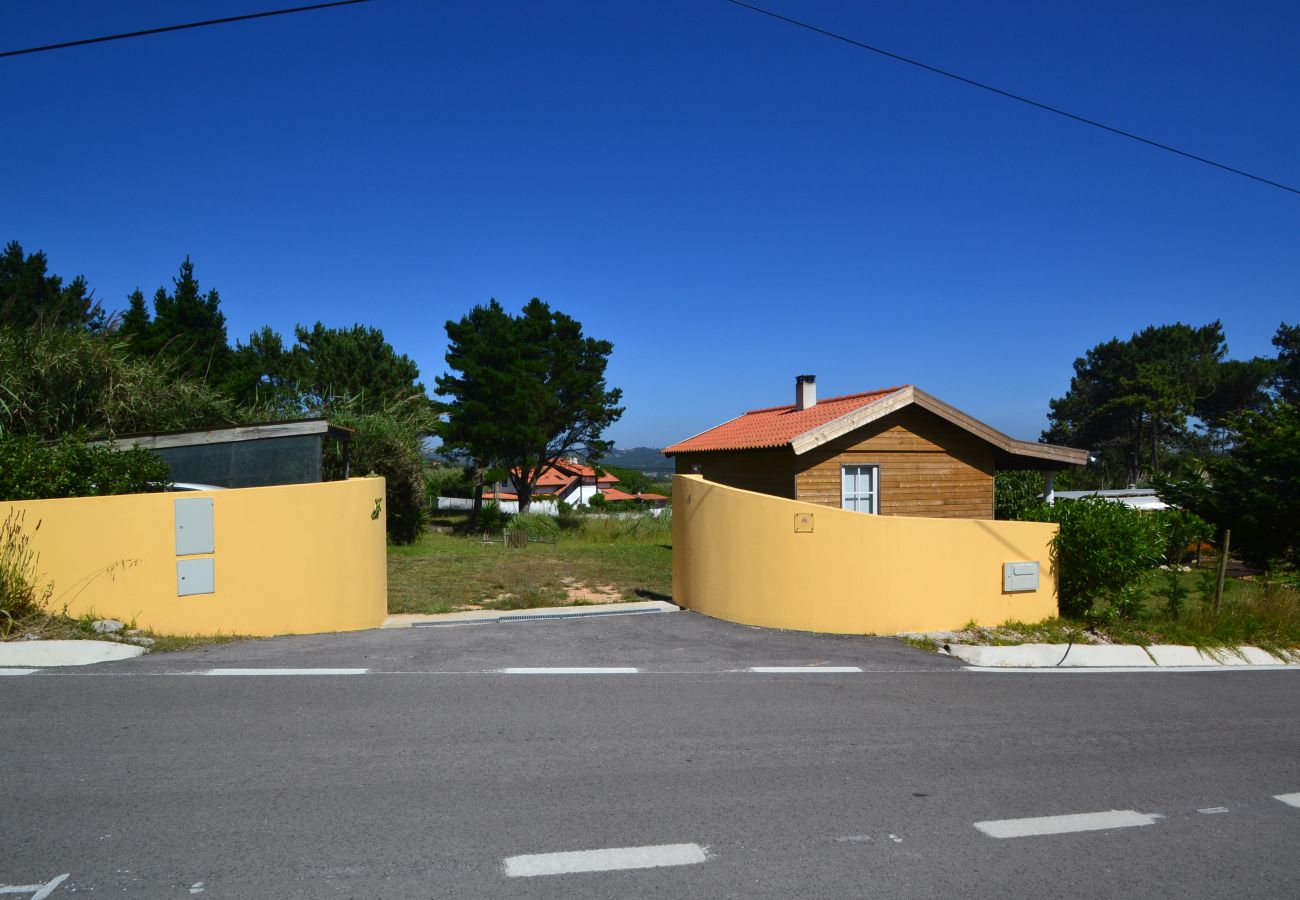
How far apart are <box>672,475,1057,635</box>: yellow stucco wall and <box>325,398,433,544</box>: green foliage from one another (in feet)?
41.4

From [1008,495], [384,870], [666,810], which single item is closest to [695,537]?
[666,810]

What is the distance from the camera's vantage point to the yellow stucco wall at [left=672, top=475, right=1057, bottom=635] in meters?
9.20

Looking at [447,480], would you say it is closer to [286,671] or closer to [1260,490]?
[1260,490]

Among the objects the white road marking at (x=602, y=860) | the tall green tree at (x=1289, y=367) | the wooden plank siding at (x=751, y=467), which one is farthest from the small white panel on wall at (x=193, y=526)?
the tall green tree at (x=1289, y=367)

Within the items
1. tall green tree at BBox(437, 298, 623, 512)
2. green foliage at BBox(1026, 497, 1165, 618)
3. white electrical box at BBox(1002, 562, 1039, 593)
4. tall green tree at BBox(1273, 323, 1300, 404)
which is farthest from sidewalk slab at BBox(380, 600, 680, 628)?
tall green tree at BBox(1273, 323, 1300, 404)

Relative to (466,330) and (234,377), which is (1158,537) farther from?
(466,330)

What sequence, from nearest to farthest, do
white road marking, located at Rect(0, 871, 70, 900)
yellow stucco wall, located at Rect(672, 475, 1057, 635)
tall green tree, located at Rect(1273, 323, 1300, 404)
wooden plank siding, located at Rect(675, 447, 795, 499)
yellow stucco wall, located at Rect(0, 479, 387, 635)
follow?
white road marking, located at Rect(0, 871, 70, 900), yellow stucco wall, located at Rect(0, 479, 387, 635), yellow stucco wall, located at Rect(672, 475, 1057, 635), wooden plank siding, located at Rect(675, 447, 795, 499), tall green tree, located at Rect(1273, 323, 1300, 404)

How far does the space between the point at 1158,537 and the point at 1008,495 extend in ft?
47.0

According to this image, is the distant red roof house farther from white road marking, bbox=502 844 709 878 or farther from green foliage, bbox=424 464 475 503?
white road marking, bbox=502 844 709 878

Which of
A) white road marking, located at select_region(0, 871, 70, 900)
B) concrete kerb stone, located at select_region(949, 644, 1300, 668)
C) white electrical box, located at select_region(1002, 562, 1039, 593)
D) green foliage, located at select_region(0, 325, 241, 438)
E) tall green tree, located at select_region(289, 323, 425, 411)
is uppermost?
tall green tree, located at select_region(289, 323, 425, 411)

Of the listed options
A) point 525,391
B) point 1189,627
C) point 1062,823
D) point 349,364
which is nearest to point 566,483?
point 349,364

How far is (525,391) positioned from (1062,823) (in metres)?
33.3

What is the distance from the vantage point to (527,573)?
51.4ft

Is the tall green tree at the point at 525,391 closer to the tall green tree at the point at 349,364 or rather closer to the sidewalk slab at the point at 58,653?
the tall green tree at the point at 349,364
